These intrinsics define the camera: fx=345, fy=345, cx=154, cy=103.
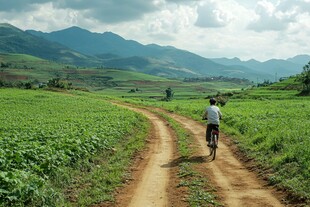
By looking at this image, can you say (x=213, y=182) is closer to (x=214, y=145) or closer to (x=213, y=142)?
(x=214, y=145)

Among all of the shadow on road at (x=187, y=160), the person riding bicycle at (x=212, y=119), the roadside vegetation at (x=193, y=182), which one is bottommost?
the shadow on road at (x=187, y=160)

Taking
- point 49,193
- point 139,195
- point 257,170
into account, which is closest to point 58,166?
point 49,193

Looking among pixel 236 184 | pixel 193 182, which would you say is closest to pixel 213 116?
pixel 236 184

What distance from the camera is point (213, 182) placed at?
15.1m

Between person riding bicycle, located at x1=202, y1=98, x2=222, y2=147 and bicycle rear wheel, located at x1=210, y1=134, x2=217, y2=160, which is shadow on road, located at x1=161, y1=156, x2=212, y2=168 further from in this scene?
person riding bicycle, located at x1=202, y1=98, x2=222, y2=147

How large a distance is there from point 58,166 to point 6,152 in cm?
223

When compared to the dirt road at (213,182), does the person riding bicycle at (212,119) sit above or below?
above

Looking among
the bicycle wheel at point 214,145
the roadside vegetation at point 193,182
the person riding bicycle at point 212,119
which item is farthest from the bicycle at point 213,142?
the roadside vegetation at point 193,182

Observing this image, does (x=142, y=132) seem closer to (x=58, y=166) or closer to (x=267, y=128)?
(x=267, y=128)

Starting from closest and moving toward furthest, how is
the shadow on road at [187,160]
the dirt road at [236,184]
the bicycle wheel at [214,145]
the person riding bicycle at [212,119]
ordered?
the dirt road at [236,184] < the shadow on road at [187,160] < the bicycle wheel at [214,145] < the person riding bicycle at [212,119]

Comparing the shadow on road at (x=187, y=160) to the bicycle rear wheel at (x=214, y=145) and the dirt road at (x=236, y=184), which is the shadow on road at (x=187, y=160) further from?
the dirt road at (x=236, y=184)

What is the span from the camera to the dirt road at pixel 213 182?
498 inches

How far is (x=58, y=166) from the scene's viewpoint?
15234 millimetres

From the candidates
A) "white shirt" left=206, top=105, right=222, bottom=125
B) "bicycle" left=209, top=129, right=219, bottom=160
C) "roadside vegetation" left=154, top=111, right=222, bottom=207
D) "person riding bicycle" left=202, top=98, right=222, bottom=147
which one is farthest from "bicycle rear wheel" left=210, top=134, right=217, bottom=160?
"roadside vegetation" left=154, top=111, right=222, bottom=207
